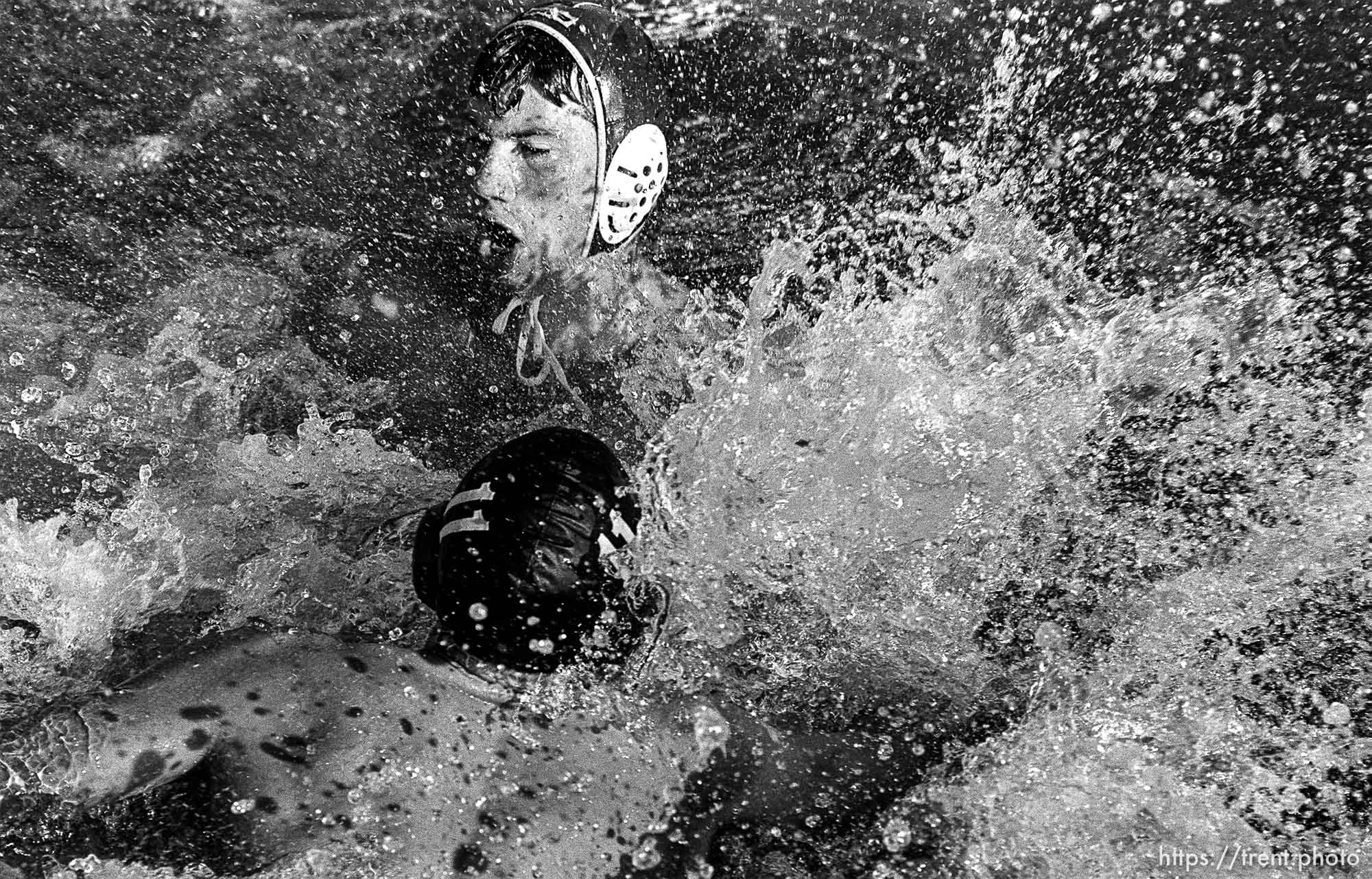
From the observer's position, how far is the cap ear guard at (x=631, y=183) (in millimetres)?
2418

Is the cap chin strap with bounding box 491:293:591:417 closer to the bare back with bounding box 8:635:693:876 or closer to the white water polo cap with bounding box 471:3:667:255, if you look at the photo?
the white water polo cap with bounding box 471:3:667:255

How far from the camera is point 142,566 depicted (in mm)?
2623

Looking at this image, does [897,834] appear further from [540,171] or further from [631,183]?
[540,171]

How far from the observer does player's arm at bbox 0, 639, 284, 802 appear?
1.62m

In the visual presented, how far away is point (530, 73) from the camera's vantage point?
7.61ft

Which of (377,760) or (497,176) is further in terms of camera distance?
(497,176)

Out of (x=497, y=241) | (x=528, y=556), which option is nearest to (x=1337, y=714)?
(x=528, y=556)

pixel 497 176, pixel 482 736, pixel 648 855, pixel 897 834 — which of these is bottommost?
pixel 648 855

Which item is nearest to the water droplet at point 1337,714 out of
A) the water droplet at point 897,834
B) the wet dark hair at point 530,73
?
the water droplet at point 897,834

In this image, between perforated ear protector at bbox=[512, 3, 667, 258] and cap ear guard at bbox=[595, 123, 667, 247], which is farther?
cap ear guard at bbox=[595, 123, 667, 247]

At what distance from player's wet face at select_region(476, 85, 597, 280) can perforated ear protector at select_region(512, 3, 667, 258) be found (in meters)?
0.03

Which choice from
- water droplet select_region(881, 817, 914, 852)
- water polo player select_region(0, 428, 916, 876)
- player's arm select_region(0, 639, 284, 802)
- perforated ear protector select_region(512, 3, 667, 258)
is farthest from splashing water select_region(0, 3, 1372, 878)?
player's arm select_region(0, 639, 284, 802)

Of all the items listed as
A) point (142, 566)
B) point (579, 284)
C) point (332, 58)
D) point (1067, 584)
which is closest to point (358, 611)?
point (142, 566)

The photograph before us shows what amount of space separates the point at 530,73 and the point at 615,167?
344 mm
